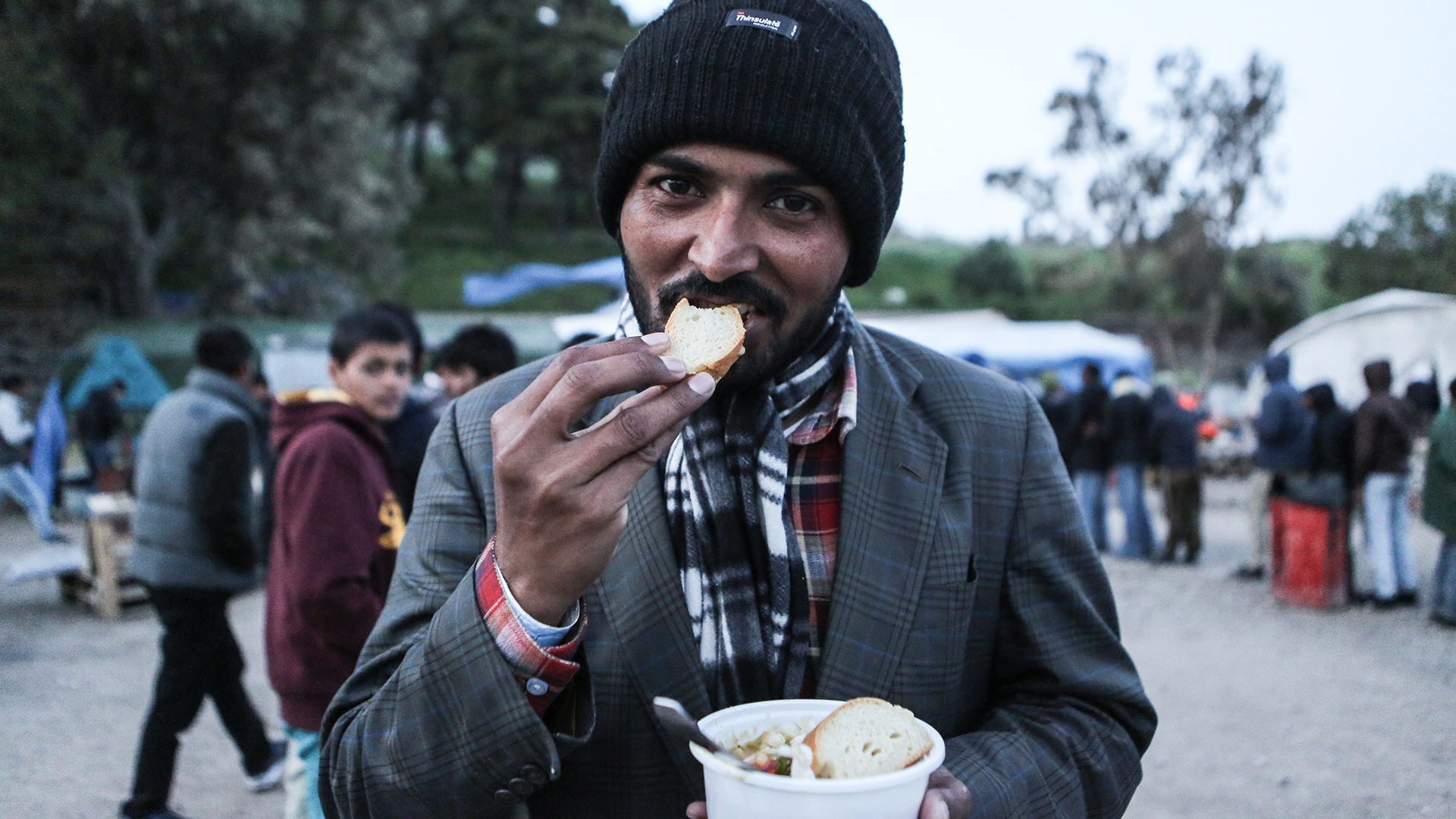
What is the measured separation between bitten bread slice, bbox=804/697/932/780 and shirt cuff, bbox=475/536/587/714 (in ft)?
1.07

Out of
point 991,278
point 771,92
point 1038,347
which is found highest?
point 991,278

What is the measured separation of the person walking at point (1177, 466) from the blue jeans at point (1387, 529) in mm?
2179

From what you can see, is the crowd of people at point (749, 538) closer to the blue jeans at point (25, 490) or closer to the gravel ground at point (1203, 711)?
the gravel ground at point (1203, 711)

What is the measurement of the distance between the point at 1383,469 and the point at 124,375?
16365 millimetres

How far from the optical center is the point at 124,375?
1501cm

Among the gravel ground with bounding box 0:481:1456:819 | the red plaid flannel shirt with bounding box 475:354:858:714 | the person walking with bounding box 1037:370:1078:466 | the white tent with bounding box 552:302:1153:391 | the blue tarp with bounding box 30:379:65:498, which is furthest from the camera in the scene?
the white tent with bounding box 552:302:1153:391

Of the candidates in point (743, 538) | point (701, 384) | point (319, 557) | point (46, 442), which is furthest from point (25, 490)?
point (701, 384)

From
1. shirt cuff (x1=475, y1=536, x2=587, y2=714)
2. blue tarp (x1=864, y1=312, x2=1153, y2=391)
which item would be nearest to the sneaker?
shirt cuff (x1=475, y1=536, x2=587, y2=714)

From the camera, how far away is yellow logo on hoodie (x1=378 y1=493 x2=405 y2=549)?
11.5 ft

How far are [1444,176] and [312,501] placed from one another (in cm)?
3393

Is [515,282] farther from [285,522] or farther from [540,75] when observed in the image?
[540,75]

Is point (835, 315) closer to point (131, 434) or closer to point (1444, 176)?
point (131, 434)

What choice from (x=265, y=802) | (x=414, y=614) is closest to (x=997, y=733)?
(x=414, y=614)

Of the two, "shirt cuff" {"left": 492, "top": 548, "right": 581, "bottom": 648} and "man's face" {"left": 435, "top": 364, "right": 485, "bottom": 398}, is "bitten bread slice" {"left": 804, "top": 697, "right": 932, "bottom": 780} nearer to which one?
"shirt cuff" {"left": 492, "top": 548, "right": 581, "bottom": 648}
